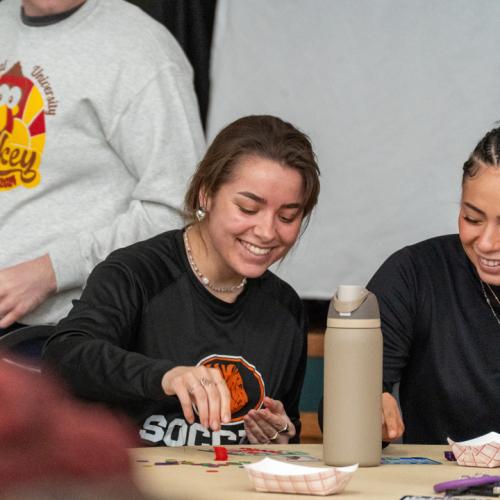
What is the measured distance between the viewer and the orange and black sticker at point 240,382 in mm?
1639

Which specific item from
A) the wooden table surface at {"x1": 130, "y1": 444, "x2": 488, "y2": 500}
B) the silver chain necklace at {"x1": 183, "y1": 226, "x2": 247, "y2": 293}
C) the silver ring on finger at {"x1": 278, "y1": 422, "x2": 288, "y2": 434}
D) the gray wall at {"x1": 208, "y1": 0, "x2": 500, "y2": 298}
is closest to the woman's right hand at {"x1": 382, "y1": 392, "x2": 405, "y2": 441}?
the wooden table surface at {"x1": 130, "y1": 444, "x2": 488, "y2": 500}

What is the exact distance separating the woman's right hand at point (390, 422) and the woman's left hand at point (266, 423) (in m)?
0.19

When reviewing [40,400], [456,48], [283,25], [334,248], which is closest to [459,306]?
[334,248]

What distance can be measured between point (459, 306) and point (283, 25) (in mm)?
1037

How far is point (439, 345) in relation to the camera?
179cm

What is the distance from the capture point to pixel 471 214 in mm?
1734

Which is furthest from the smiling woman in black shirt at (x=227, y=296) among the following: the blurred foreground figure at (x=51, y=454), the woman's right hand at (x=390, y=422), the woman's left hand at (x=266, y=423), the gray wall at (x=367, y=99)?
the blurred foreground figure at (x=51, y=454)

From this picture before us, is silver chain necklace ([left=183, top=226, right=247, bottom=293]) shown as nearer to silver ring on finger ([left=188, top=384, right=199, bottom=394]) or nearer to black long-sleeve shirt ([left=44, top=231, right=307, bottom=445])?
black long-sleeve shirt ([left=44, top=231, right=307, bottom=445])

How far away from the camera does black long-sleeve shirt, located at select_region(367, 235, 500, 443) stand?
1763mm

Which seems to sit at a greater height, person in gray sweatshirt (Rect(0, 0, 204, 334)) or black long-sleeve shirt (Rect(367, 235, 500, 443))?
person in gray sweatshirt (Rect(0, 0, 204, 334))

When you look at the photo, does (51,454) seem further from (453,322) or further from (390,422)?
(453,322)

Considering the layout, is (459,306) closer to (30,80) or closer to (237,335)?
(237,335)

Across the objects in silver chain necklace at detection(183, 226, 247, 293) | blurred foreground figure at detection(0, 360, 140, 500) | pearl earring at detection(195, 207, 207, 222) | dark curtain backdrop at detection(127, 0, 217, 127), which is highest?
dark curtain backdrop at detection(127, 0, 217, 127)

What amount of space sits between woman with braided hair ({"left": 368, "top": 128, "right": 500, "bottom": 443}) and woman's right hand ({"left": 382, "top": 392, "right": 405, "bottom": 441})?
276mm
